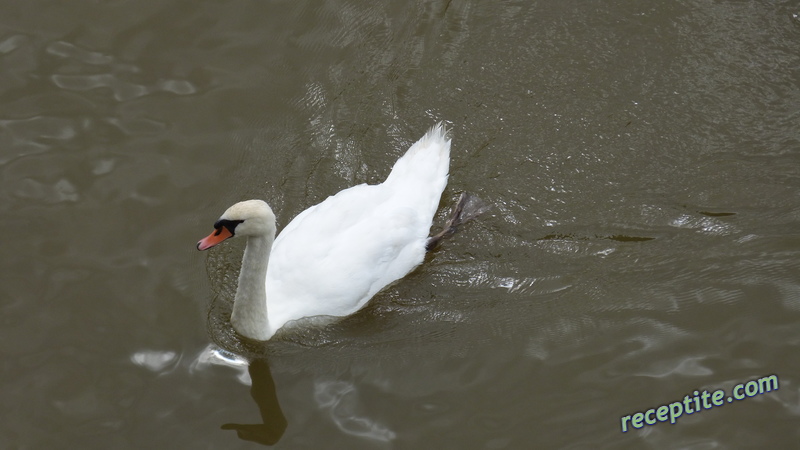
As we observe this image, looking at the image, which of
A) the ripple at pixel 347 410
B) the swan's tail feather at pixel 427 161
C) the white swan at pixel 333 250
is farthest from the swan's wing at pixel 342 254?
the ripple at pixel 347 410

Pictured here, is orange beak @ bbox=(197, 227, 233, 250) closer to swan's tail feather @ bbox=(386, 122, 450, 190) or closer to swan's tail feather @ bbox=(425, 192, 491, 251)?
swan's tail feather @ bbox=(386, 122, 450, 190)

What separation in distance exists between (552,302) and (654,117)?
243 cm

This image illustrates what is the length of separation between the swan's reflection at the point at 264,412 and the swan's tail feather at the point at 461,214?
1.74 m

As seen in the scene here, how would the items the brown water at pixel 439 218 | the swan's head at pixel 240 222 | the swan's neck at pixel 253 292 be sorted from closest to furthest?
1. the swan's head at pixel 240 222
2. the swan's neck at pixel 253 292
3. the brown water at pixel 439 218

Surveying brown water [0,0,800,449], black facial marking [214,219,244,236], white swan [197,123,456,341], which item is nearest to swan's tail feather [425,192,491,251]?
brown water [0,0,800,449]

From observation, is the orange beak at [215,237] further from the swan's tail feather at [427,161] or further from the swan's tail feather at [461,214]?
the swan's tail feather at [461,214]

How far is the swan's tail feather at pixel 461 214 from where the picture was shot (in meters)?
7.15

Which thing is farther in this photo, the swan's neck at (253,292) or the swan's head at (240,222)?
the swan's neck at (253,292)

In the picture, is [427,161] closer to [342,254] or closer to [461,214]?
[461,214]

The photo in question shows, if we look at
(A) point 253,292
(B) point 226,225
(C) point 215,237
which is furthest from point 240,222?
(A) point 253,292

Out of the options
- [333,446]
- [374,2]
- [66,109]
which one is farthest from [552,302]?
[66,109]

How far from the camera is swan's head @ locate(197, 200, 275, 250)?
18.5ft

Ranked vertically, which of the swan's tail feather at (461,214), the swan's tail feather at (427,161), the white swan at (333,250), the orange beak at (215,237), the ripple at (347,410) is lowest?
the ripple at (347,410)

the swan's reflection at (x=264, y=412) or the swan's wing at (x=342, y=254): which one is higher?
the swan's wing at (x=342, y=254)
